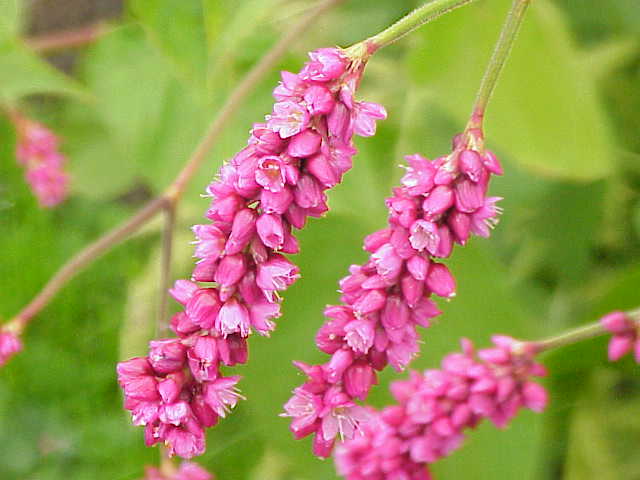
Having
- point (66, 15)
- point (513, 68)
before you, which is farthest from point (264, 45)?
point (66, 15)

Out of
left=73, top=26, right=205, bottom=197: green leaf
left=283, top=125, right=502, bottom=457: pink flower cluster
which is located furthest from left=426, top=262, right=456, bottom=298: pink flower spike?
left=73, top=26, right=205, bottom=197: green leaf

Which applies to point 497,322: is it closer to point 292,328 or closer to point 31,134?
point 292,328

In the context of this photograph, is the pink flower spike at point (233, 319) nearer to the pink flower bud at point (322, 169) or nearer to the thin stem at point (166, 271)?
the pink flower bud at point (322, 169)

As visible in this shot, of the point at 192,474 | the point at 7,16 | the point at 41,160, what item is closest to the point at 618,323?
the point at 192,474

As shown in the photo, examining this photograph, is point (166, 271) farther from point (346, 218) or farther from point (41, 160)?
point (41, 160)

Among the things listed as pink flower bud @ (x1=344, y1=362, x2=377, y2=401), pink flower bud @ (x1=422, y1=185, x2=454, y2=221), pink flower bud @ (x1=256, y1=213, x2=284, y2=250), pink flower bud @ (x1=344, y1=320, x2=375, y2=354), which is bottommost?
pink flower bud @ (x1=344, y1=362, x2=377, y2=401)

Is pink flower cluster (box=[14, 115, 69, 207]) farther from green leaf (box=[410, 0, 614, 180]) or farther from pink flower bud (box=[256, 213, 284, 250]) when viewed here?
pink flower bud (box=[256, 213, 284, 250])


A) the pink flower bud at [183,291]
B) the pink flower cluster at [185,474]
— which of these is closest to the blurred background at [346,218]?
the pink flower cluster at [185,474]
